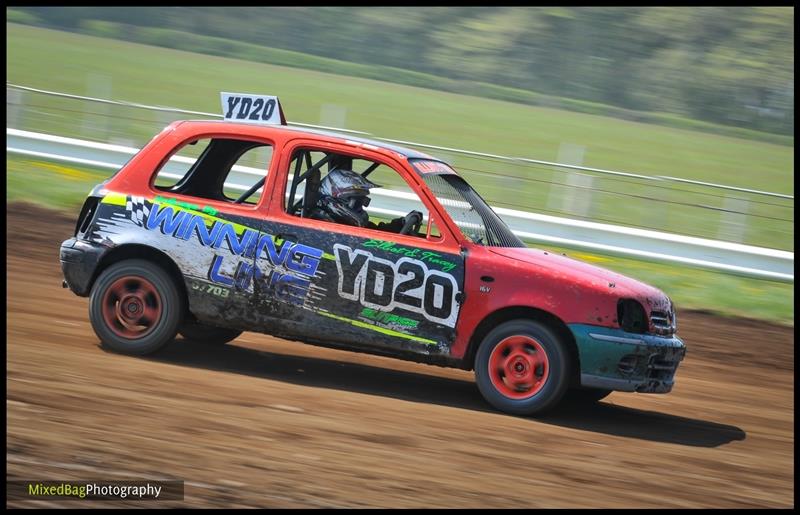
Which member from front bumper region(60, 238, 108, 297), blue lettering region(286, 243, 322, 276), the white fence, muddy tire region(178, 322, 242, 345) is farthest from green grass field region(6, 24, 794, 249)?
front bumper region(60, 238, 108, 297)

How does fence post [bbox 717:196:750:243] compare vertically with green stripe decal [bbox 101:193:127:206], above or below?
above

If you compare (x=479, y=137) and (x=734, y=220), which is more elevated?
(x=479, y=137)

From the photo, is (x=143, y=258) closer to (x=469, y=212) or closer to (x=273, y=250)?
(x=273, y=250)

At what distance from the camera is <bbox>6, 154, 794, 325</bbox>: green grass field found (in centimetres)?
1214

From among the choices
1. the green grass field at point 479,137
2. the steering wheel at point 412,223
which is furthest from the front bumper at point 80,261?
the green grass field at point 479,137

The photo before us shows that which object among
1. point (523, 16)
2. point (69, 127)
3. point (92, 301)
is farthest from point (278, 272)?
point (523, 16)

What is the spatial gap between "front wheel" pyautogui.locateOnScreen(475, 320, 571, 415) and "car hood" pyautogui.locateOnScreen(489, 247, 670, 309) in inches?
15.4

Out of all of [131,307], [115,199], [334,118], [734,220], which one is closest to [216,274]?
[131,307]

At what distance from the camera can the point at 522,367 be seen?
22.6 feet

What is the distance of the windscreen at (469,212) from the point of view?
7141 mm

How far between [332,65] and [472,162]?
20.5 metres

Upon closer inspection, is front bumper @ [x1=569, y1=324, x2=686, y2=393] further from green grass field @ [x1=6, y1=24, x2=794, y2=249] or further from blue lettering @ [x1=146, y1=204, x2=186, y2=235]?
green grass field @ [x1=6, y1=24, x2=794, y2=249]

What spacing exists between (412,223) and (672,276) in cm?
691

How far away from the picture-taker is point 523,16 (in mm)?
41188
